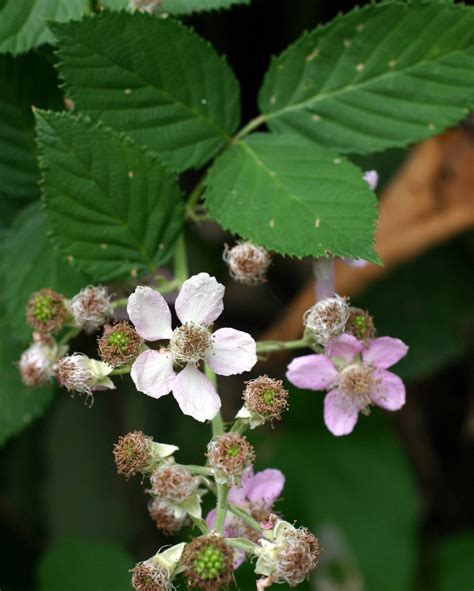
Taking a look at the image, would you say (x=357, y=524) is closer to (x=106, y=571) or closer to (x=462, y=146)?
(x=106, y=571)

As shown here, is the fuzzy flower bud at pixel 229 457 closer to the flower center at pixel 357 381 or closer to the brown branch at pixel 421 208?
the flower center at pixel 357 381

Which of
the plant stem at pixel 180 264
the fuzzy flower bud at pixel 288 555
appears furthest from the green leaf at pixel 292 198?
the fuzzy flower bud at pixel 288 555

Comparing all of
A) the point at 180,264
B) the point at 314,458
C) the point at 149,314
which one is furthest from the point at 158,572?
the point at 314,458

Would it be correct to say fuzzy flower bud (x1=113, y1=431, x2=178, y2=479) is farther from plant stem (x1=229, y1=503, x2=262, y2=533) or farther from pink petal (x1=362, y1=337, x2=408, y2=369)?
pink petal (x1=362, y1=337, x2=408, y2=369)

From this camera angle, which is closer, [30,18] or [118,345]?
[118,345]

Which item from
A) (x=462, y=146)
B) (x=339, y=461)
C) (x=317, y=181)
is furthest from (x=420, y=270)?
(x=317, y=181)

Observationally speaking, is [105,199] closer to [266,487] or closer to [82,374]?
[82,374]
